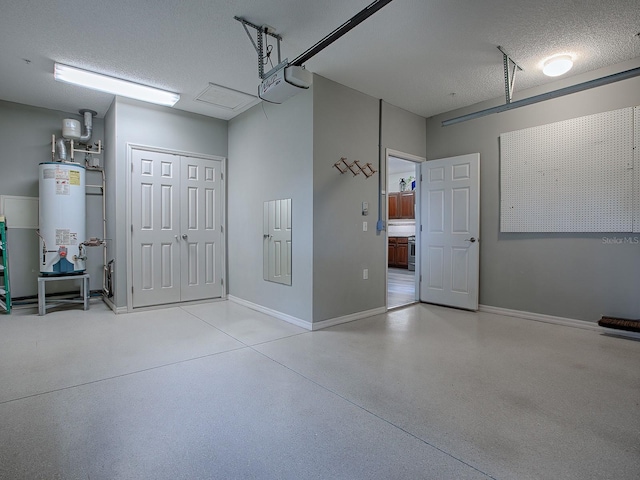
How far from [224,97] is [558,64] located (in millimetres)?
3767

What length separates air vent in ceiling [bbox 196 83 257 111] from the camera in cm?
406

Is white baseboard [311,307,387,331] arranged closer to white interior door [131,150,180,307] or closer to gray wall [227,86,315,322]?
gray wall [227,86,315,322]

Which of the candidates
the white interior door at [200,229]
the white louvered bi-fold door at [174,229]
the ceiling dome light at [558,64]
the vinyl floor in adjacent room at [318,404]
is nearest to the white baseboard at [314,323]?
the vinyl floor in adjacent room at [318,404]

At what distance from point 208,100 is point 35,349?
3.37 meters

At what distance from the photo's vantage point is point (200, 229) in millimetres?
5008

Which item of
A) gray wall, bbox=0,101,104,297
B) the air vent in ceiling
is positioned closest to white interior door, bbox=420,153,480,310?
the air vent in ceiling

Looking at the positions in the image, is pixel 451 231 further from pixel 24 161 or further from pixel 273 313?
pixel 24 161

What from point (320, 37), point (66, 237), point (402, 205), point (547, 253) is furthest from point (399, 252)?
point (66, 237)

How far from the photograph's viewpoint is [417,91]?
13.6 feet

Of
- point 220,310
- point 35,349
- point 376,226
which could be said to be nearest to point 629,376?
point 376,226

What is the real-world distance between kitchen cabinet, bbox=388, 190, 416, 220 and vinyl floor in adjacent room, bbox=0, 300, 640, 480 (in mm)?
5770

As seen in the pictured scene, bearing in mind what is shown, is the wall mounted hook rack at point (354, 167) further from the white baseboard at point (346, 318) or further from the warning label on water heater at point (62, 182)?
the warning label on water heater at point (62, 182)

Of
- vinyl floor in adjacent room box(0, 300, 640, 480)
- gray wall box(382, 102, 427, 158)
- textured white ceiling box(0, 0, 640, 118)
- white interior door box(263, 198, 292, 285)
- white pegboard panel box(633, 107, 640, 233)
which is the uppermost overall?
textured white ceiling box(0, 0, 640, 118)

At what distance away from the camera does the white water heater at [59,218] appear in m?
4.24
